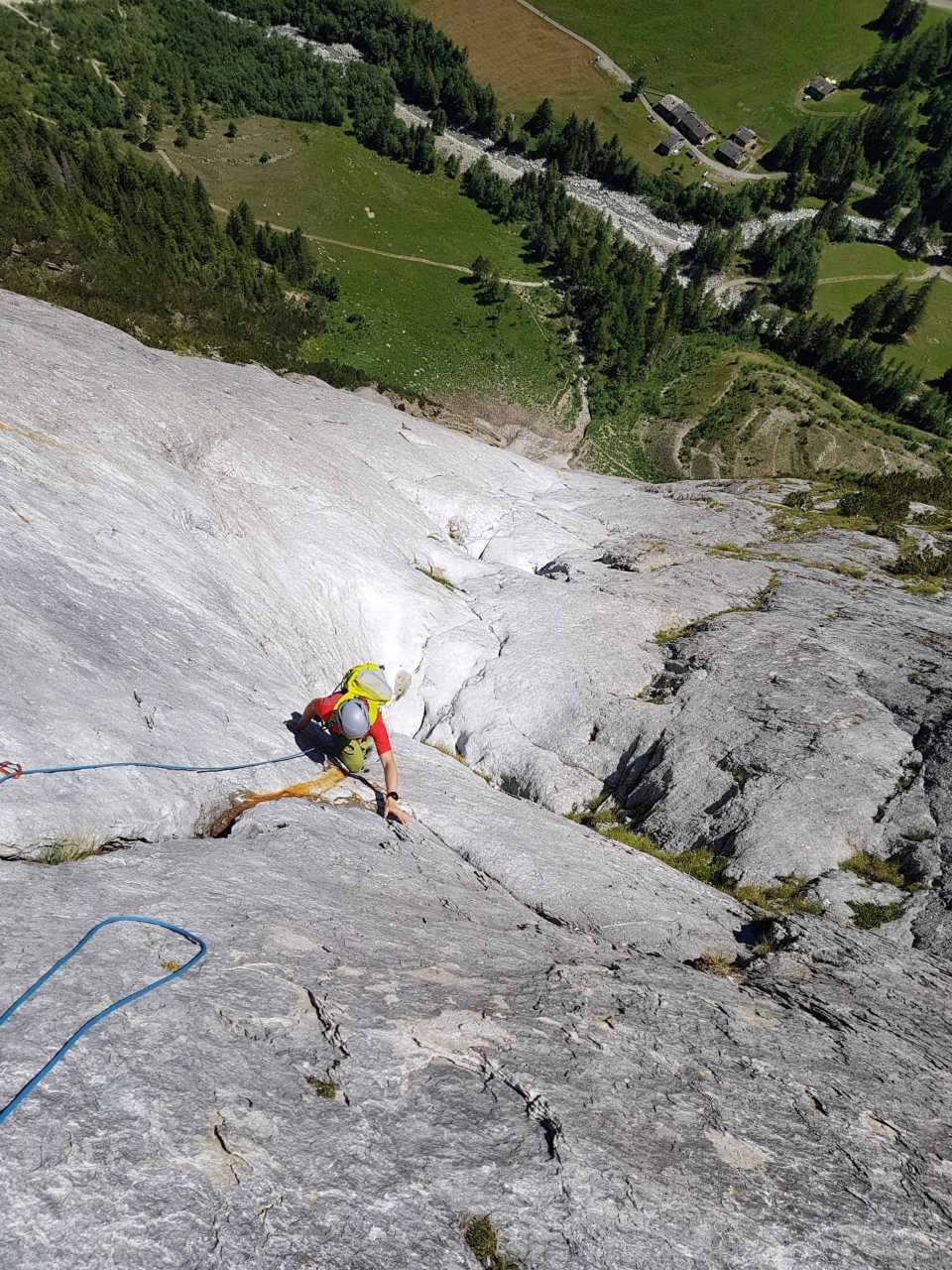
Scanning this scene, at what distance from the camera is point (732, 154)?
6176 inches

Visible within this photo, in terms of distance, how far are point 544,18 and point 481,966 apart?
9580 inches

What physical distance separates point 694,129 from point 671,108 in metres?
8.46

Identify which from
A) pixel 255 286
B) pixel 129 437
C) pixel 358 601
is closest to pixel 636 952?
pixel 358 601

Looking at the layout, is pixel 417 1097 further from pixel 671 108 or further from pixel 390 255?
pixel 671 108

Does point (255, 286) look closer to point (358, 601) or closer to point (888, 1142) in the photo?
point (358, 601)

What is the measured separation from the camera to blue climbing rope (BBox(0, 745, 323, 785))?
920cm

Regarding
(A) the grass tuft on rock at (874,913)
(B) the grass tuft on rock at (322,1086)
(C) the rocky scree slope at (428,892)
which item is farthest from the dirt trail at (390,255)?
(B) the grass tuft on rock at (322,1086)

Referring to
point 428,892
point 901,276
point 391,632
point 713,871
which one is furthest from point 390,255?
point 428,892

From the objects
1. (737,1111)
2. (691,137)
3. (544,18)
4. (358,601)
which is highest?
(544,18)

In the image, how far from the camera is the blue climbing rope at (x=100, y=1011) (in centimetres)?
565

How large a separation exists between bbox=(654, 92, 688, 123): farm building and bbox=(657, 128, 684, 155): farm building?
770cm

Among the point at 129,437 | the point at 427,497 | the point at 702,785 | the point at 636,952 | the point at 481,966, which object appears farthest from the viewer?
the point at 427,497

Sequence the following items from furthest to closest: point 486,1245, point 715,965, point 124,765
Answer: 1. point 715,965
2. point 124,765
3. point 486,1245

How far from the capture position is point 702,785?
18.7 metres
